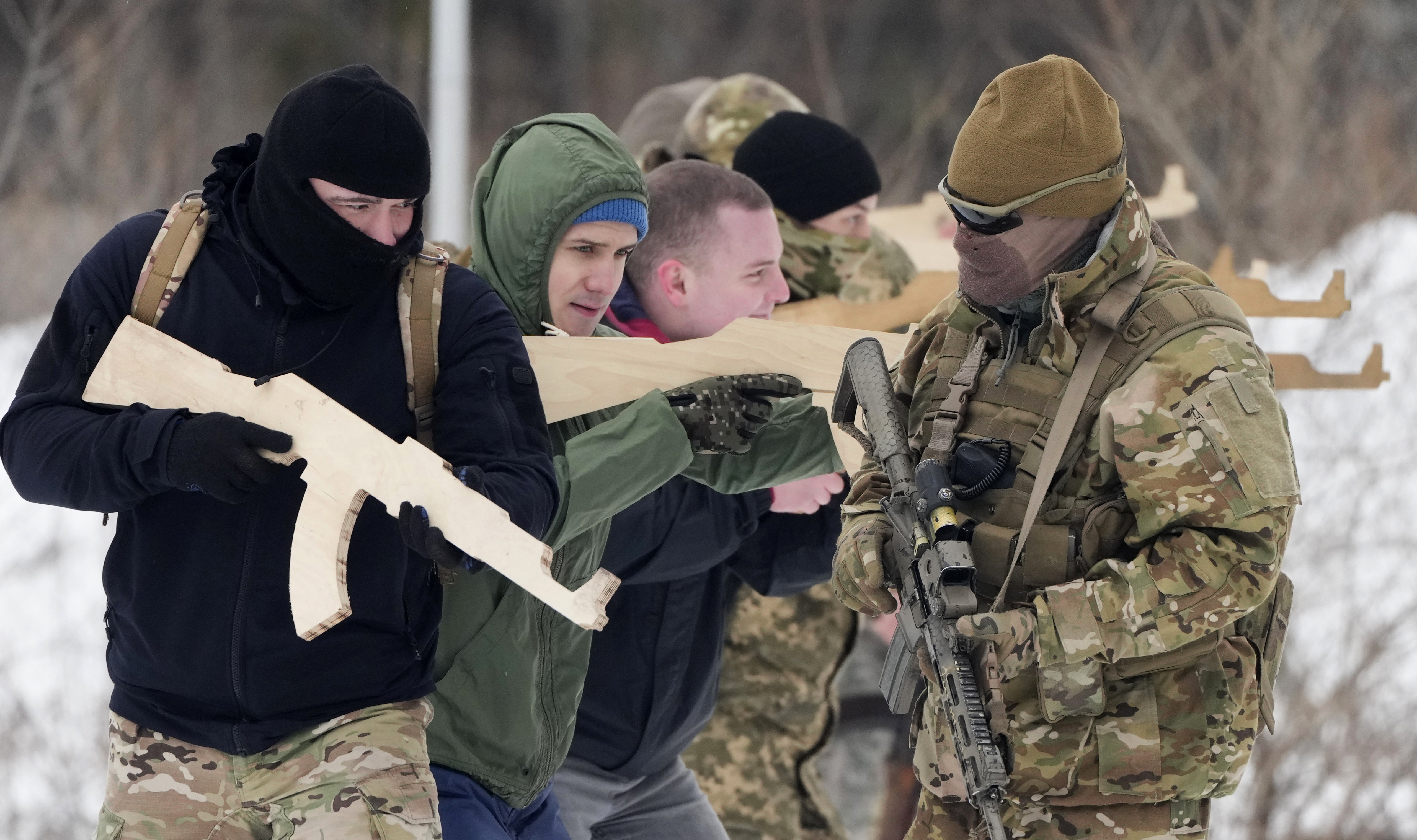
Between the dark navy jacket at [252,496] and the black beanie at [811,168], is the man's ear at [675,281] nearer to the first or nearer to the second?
the black beanie at [811,168]

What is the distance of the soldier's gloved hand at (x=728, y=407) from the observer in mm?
2980

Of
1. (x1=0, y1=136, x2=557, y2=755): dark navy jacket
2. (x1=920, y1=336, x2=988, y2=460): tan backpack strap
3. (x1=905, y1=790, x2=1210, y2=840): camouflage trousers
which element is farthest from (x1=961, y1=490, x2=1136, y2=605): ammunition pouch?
(x1=0, y1=136, x2=557, y2=755): dark navy jacket

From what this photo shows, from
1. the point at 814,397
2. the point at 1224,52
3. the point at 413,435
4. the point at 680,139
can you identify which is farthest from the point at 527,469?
the point at 1224,52

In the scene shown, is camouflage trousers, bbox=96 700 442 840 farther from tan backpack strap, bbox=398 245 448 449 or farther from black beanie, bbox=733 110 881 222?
black beanie, bbox=733 110 881 222

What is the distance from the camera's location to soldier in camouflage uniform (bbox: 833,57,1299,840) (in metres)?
2.19

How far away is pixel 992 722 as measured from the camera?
2.33 meters

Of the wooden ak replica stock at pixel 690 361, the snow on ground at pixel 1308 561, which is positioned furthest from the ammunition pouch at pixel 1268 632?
the snow on ground at pixel 1308 561

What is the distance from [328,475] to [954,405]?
0.90 meters

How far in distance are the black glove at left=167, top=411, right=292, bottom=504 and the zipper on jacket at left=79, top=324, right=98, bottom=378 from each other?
0.69 feet

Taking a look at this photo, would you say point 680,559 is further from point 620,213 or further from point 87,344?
point 87,344

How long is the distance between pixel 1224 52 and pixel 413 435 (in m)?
6.78

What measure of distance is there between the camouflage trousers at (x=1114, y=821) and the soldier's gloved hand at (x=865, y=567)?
0.36m

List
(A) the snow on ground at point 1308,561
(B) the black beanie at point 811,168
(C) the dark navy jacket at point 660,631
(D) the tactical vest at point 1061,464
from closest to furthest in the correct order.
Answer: (D) the tactical vest at point 1061,464
(C) the dark navy jacket at point 660,631
(B) the black beanie at point 811,168
(A) the snow on ground at point 1308,561

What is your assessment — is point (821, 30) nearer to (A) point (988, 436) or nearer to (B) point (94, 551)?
(B) point (94, 551)
